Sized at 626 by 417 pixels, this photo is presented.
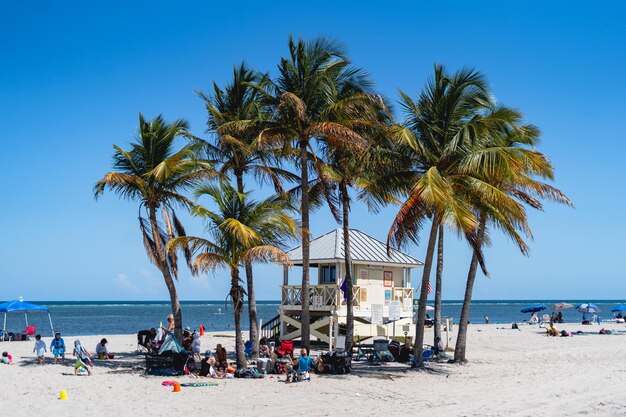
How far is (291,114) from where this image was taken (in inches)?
813

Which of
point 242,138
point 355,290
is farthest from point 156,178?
point 355,290

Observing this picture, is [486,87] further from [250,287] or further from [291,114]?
[250,287]

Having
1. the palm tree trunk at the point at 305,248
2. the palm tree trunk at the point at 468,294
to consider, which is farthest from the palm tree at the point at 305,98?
the palm tree trunk at the point at 468,294

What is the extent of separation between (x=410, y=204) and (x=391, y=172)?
2.15 metres

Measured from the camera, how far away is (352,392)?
52.8ft

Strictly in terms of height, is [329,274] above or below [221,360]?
above

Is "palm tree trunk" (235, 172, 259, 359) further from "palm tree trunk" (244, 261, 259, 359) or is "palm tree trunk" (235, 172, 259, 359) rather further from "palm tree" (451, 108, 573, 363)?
"palm tree" (451, 108, 573, 363)

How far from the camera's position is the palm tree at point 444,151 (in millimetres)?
18688

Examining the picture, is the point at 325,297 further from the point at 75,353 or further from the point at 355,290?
the point at 75,353

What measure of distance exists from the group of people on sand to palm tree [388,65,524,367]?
9.02 m

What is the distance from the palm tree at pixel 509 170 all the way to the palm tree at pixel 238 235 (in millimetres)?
5410

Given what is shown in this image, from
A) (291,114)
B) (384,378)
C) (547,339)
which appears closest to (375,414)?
(384,378)

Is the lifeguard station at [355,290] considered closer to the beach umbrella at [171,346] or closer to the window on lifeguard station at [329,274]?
the window on lifeguard station at [329,274]

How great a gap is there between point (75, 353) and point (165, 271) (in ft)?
12.1
